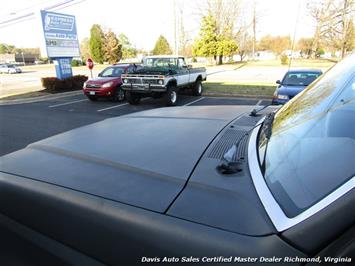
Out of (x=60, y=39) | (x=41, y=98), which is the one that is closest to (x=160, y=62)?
(x=41, y=98)

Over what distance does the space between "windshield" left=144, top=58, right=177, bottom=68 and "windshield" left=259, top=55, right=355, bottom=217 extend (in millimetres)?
11288

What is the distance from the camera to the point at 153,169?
4.38ft

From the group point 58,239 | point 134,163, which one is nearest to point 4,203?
point 58,239

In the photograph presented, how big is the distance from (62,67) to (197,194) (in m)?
17.8

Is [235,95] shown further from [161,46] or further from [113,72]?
[161,46]

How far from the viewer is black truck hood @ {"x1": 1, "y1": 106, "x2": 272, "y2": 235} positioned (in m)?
1.04

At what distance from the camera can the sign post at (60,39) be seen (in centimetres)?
1589

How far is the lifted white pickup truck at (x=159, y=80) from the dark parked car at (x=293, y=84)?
406 cm

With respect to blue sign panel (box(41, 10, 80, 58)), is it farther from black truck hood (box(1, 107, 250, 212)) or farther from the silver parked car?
the silver parked car

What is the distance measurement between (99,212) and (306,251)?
765 millimetres

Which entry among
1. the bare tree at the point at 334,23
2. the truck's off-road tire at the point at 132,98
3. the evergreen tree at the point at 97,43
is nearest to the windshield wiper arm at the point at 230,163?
the truck's off-road tire at the point at 132,98

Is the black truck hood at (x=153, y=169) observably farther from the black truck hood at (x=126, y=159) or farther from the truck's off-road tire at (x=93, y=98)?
the truck's off-road tire at (x=93, y=98)

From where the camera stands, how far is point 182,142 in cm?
167

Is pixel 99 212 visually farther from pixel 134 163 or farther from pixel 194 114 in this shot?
pixel 194 114
